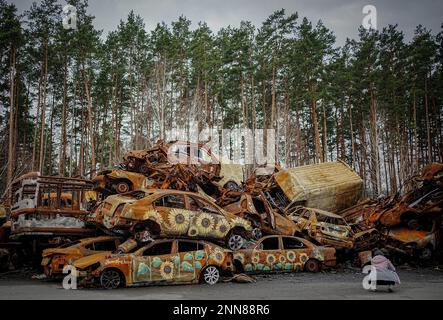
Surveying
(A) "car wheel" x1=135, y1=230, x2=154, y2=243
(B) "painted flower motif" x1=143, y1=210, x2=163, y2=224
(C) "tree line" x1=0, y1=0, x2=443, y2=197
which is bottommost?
(A) "car wheel" x1=135, y1=230, x2=154, y2=243

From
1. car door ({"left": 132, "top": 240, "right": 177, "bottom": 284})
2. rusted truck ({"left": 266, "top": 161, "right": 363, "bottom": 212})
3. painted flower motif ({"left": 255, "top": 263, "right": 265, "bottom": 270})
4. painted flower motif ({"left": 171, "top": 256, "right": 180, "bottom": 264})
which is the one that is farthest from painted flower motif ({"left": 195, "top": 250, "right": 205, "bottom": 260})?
rusted truck ({"left": 266, "top": 161, "right": 363, "bottom": 212})

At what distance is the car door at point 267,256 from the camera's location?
10.6 meters

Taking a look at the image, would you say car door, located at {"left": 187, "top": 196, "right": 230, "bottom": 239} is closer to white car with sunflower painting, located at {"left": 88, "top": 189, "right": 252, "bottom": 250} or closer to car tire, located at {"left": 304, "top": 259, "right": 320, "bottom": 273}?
white car with sunflower painting, located at {"left": 88, "top": 189, "right": 252, "bottom": 250}

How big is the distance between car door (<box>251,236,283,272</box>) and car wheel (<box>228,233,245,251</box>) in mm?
458

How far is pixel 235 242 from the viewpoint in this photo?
10633 mm

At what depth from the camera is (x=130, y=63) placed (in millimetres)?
31953

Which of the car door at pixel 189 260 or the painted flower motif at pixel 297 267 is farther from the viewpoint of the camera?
the painted flower motif at pixel 297 267

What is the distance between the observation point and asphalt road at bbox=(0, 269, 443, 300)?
7.34 meters

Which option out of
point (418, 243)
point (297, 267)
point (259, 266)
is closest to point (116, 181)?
point (259, 266)

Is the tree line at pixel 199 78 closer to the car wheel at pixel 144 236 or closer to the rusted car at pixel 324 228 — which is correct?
the rusted car at pixel 324 228

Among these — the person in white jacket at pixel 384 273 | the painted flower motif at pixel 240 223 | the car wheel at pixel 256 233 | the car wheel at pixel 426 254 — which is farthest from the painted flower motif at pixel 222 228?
the car wheel at pixel 426 254

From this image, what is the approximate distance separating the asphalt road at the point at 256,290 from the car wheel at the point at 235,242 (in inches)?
43.7
